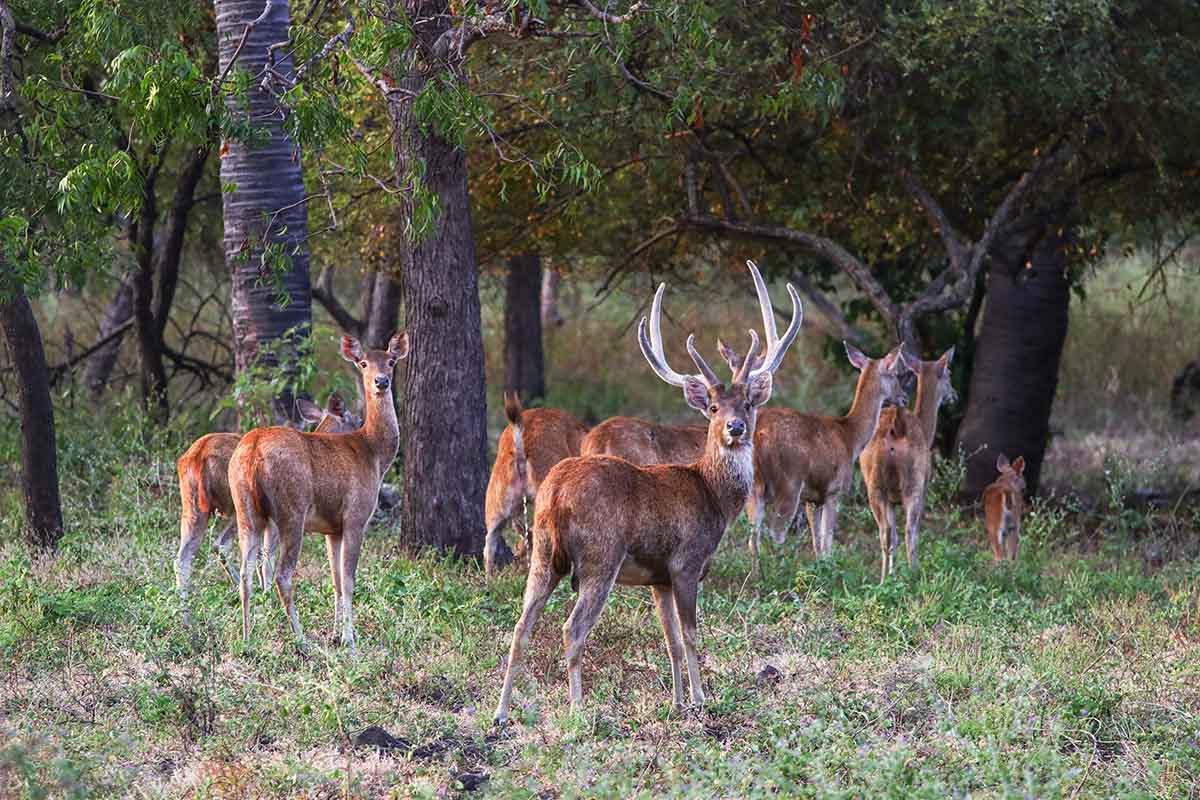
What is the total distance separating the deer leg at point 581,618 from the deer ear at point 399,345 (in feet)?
10.4

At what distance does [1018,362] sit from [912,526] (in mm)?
4483

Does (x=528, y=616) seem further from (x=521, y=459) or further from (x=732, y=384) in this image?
(x=521, y=459)

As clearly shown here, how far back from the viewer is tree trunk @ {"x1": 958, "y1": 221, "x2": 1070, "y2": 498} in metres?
15.8

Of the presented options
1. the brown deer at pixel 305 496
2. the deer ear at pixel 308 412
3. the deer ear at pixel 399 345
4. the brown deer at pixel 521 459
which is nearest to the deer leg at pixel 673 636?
the brown deer at pixel 305 496

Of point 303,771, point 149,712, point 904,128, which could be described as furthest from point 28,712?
point 904,128

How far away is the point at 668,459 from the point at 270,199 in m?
3.48

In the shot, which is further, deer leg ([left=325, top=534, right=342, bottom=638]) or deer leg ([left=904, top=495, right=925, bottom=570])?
deer leg ([left=904, top=495, right=925, bottom=570])

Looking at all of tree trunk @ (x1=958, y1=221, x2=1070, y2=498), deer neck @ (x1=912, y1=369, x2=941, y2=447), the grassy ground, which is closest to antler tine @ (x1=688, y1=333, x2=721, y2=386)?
the grassy ground

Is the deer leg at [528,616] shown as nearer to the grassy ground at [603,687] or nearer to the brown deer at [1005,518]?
the grassy ground at [603,687]

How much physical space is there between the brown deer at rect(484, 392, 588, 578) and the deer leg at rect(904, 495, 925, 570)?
2.71 meters

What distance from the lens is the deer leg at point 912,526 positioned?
1202 cm

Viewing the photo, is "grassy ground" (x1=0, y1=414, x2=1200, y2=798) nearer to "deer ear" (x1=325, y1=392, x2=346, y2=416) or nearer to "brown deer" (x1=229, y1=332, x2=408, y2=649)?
"brown deer" (x1=229, y1=332, x2=408, y2=649)

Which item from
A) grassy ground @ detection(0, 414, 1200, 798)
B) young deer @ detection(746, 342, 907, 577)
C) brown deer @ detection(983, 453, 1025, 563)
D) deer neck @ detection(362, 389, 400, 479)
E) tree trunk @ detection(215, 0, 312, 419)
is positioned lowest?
→ grassy ground @ detection(0, 414, 1200, 798)

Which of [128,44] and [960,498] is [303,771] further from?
[960,498]
